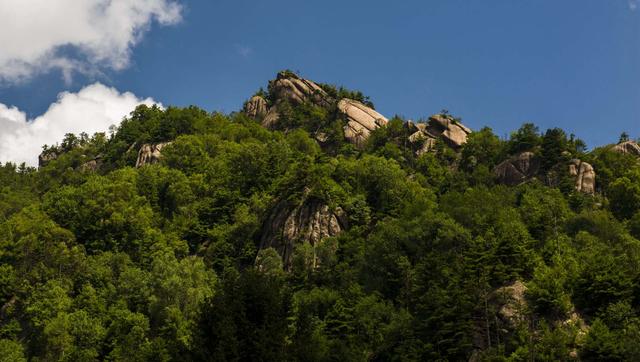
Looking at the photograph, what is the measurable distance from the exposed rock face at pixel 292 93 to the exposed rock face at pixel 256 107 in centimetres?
196

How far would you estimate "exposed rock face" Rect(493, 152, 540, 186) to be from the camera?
112 metres

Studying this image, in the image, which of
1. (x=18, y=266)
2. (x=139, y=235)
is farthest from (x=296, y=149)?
(x=18, y=266)

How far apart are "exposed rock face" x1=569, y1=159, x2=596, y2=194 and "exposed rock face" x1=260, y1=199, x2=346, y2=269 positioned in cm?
4217

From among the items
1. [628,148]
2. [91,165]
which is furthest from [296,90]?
[628,148]

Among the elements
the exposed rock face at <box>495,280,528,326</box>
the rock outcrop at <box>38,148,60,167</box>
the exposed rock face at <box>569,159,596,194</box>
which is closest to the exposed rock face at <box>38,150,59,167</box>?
the rock outcrop at <box>38,148,60,167</box>

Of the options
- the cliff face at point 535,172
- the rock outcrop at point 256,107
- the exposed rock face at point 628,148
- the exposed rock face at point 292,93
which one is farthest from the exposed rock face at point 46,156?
the exposed rock face at point 628,148

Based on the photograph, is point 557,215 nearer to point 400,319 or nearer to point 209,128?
point 400,319

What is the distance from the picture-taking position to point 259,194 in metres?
105

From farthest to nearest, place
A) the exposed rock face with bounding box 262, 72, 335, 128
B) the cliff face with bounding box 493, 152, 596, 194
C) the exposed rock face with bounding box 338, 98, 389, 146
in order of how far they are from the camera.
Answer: the exposed rock face with bounding box 262, 72, 335, 128 → the exposed rock face with bounding box 338, 98, 389, 146 → the cliff face with bounding box 493, 152, 596, 194

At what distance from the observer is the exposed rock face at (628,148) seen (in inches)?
4781

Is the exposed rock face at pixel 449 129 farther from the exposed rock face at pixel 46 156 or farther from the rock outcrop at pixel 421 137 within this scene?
the exposed rock face at pixel 46 156

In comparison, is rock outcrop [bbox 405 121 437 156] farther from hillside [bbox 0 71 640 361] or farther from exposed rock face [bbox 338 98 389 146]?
exposed rock face [bbox 338 98 389 146]

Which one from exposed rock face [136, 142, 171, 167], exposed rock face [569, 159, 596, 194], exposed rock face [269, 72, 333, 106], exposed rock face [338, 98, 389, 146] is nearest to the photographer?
exposed rock face [569, 159, 596, 194]

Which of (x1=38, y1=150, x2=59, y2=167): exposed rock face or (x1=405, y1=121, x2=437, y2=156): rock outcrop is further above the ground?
(x1=38, y1=150, x2=59, y2=167): exposed rock face
